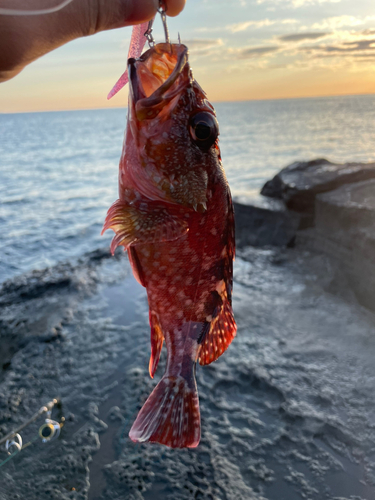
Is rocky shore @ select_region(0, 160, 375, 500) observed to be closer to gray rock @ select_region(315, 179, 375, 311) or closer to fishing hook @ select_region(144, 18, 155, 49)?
gray rock @ select_region(315, 179, 375, 311)

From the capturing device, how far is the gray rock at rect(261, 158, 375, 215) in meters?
8.91

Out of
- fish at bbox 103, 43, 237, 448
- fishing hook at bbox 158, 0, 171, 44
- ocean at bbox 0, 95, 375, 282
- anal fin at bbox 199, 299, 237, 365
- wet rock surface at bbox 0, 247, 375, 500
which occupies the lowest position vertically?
wet rock surface at bbox 0, 247, 375, 500

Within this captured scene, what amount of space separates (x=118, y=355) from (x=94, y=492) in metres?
2.34

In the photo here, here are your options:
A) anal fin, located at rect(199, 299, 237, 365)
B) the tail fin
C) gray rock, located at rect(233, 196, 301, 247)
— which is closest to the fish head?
anal fin, located at rect(199, 299, 237, 365)

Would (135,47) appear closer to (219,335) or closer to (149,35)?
(149,35)

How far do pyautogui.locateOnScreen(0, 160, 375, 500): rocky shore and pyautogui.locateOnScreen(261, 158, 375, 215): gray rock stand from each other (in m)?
0.03

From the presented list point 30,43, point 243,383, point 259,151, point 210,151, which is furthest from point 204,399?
point 259,151

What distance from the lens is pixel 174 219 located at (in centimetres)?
181

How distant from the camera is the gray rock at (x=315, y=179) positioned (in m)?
8.91

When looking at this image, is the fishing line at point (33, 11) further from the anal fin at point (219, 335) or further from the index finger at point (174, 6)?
the anal fin at point (219, 335)

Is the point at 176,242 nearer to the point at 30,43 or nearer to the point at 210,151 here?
the point at 210,151

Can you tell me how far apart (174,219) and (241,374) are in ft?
14.8

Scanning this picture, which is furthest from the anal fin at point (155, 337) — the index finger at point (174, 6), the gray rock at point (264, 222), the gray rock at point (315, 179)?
the gray rock at point (264, 222)

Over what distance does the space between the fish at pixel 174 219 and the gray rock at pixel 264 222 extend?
8.23 m
